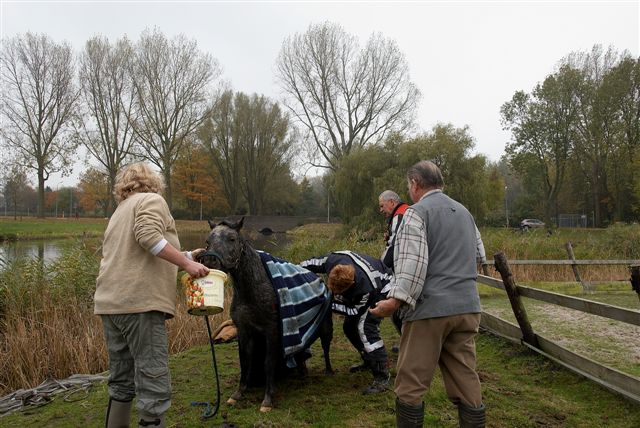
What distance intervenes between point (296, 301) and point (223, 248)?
1.00m

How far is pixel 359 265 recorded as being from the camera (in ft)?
15.4

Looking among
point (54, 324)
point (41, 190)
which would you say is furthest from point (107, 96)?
point (54, 324)

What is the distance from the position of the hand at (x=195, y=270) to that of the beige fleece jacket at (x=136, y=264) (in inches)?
5.7

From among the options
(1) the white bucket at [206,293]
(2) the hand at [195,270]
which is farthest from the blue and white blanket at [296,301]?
(2) the hand at [195,270]

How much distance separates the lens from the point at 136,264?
313cm

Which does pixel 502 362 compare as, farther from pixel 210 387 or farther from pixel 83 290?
pixel 83 290

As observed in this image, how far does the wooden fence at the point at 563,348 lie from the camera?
4020mm

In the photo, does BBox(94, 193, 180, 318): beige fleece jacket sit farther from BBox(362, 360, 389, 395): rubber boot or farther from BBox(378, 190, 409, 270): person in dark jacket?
BBox(378, 190, 409, 270): person in dark jacket

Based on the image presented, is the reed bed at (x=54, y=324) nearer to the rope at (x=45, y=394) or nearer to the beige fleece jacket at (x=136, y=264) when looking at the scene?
the rope at (x=45, y=394)

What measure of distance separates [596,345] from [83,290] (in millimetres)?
7714

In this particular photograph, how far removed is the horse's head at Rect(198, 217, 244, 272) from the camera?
12.3 feet

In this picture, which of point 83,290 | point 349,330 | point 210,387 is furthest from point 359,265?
point 83,290

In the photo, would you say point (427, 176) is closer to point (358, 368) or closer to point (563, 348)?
point (358, 368)

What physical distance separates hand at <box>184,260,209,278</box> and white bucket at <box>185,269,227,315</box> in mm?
52
